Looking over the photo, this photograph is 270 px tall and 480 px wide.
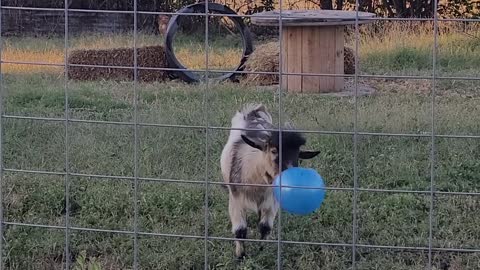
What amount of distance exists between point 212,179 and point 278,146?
1334 mm

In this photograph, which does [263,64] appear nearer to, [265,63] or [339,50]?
[265,63]

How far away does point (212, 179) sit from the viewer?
6.14 m

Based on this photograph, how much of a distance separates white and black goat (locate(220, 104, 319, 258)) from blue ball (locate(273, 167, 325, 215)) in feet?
2.32

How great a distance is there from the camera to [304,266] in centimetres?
475

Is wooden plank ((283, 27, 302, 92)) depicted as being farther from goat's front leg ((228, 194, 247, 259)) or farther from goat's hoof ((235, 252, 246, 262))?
goat's hoof ((235, 252, 246, 262))

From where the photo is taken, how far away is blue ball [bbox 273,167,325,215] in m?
4.00

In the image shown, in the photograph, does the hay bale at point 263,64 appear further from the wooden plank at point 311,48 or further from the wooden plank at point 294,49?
the wooden plank at point 311,48

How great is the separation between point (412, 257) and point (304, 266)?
0.54 m

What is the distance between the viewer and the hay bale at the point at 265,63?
390 inches

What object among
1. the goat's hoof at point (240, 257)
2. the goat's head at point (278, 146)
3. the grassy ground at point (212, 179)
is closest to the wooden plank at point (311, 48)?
the grassy ground at point (212, 179)

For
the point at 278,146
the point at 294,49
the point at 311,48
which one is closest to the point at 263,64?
the point at 294,49

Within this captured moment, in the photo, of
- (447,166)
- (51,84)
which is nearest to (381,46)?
(51,84)

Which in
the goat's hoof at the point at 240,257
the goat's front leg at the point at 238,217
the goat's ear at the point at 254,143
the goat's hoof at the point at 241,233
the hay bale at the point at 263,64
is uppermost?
the hay bale at the point at 263,64

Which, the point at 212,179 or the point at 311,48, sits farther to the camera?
the point at 311,48
